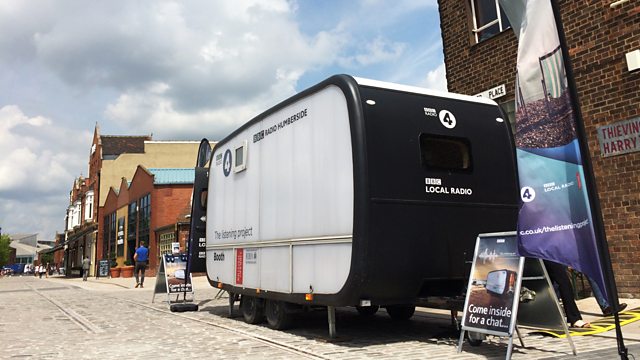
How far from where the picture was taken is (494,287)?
540 centimetres

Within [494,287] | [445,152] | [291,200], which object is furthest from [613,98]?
[291,200]

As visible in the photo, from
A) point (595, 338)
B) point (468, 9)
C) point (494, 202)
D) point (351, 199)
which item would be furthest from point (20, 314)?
point (468, 9)

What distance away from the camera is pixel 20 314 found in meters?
11.9

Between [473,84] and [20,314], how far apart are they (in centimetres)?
1188

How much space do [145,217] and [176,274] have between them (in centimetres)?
2485

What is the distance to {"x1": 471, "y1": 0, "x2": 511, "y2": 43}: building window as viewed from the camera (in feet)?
37.6

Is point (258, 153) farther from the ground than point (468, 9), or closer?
closer

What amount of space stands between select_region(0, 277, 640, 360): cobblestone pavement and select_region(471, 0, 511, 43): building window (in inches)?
256

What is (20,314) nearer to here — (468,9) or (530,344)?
(530,344)

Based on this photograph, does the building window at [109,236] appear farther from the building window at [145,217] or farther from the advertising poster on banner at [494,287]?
the advertising poster on banner at [494,287]

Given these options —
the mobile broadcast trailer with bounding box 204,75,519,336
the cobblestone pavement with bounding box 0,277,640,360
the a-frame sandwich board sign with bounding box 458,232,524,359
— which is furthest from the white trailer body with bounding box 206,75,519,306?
the a-frame sandwich board sign with bounding box 458,232,524,359

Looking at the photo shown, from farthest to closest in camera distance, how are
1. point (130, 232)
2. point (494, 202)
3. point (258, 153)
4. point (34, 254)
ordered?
point (34, 254), point (130, 232), point (258, 153), point (494, 202)

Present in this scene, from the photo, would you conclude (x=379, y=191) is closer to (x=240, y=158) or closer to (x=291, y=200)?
(x=291, y=200)

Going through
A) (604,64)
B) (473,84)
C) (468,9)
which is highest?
(468,9)
